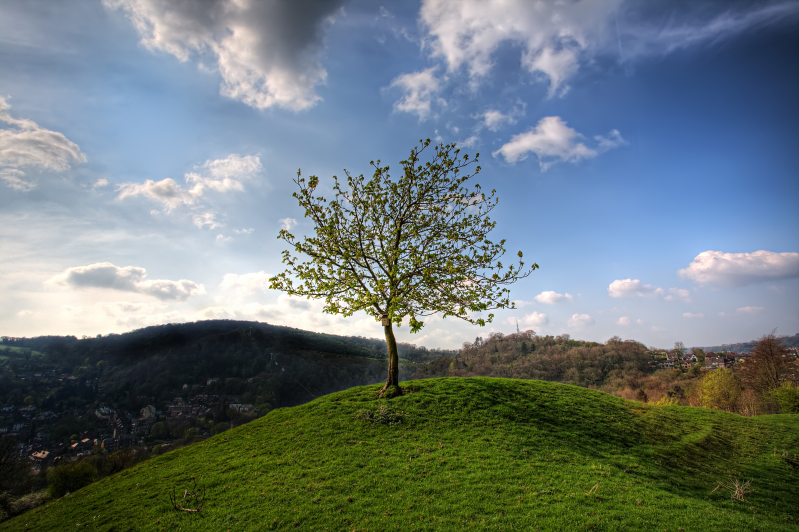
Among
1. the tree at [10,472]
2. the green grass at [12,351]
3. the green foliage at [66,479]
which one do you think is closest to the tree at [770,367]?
the green foliage at [66,479]

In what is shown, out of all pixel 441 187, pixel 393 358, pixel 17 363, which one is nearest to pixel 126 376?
pixel 17 363

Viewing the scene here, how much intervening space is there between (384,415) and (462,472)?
232 inches

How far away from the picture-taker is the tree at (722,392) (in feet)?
141

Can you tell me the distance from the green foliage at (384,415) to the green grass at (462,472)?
386mm

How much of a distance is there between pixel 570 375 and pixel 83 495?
9945 centimetres

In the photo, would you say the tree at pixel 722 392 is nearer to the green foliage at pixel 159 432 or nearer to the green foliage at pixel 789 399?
the green foliage at pixel 789 399

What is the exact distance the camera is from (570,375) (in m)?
89.3

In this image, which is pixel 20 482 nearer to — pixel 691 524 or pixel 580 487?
pixel 580 487

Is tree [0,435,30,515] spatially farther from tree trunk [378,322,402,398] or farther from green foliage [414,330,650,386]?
green foliage [414,330,650,386]

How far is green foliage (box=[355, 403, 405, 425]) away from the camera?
15602 millimetres

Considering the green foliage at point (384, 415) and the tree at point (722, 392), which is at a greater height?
the green foliage at point (384, 415)

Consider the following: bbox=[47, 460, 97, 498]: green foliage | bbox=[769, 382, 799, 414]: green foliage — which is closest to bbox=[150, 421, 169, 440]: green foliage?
bbox=[47, 460, 97, 498]: green foliage

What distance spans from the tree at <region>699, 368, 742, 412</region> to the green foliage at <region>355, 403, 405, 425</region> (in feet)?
167

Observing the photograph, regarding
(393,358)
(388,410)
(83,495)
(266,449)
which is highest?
(393,358)
